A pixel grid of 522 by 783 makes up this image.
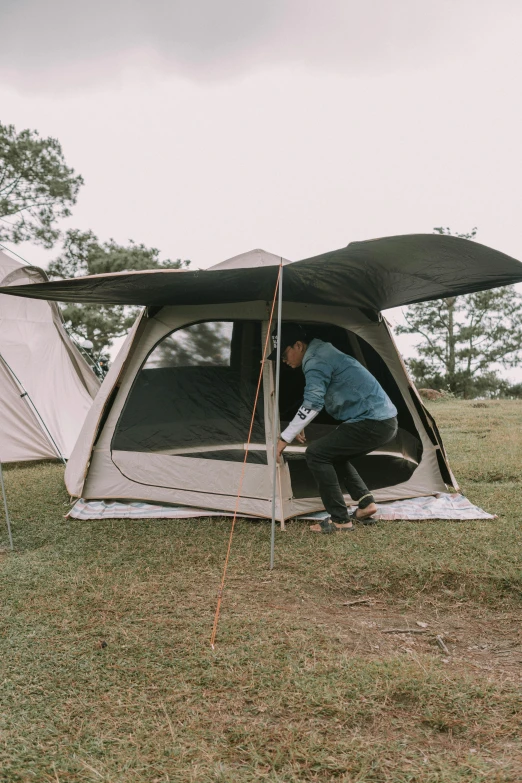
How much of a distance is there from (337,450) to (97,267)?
47.6 ft

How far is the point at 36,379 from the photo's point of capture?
6488mm

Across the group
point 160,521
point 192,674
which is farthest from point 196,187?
point 192,674

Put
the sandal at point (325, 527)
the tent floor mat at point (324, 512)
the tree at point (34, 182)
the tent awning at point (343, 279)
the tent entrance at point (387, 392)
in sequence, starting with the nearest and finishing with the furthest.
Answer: the tent awning at point (343, 279) → the sandal at point (325, 527) → the tent floor mat at point (324, 512) → the tent entrance at point (387, 392) → the tree at point (34, 182)

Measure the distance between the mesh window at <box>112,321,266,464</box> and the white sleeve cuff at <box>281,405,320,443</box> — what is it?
783 millimetres

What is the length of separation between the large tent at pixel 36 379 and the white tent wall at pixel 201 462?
67.6 inches

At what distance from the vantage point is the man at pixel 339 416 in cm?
394

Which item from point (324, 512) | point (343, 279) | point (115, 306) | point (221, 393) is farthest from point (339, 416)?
point (115, 306)

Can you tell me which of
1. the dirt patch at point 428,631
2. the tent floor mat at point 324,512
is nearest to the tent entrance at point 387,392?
the tent floor mat at point 324,512

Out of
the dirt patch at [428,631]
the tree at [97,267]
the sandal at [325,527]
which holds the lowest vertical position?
the dirt patch at [428,631]

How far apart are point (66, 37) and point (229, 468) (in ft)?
22.6

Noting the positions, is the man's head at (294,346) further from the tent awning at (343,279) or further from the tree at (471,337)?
the tree at (471,337)

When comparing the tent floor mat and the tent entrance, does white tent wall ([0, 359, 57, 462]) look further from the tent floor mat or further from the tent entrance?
the tent entrance

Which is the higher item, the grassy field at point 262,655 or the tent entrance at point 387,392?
the tent entrance at point 387,392

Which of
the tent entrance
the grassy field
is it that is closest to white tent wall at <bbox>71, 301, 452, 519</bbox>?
the tent entrance
